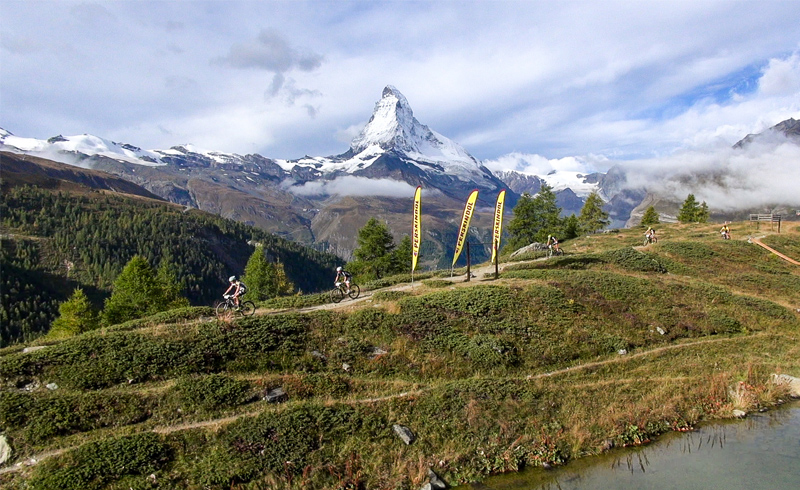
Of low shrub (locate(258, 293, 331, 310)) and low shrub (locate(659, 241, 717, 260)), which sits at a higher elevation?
low shrub (locate(659, 241, 717, 260))

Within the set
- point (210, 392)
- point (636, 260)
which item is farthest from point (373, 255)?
point (210, 392)

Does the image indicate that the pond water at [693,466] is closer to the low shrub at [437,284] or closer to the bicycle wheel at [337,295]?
the bicycle wheel at [337,295]

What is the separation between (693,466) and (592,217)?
3598 inches

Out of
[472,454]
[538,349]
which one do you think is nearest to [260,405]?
[472,454]

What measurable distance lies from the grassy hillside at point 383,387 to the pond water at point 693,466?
796mm

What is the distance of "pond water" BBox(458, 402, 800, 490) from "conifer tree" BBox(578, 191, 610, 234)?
8474cm

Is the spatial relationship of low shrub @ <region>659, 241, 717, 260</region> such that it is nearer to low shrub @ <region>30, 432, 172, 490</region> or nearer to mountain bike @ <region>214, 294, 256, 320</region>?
mountain bike @ <region>214, 294, 256, 320</region>

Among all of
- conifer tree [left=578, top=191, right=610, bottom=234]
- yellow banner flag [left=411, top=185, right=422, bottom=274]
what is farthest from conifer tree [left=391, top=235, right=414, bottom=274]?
conifer tree [left=578, top=191, right=610, bottom=234]

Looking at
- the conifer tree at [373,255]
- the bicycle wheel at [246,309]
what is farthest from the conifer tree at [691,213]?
the bicycle wheel at [246,309]

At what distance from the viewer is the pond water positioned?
53.3 ft

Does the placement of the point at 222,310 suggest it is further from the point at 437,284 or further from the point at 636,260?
the point at 636,260

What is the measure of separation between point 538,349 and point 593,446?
29.2 ft

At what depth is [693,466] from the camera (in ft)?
56.7

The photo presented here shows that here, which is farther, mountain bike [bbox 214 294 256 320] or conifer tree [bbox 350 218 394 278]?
conifer tree [bbox 350 218 394 278]
